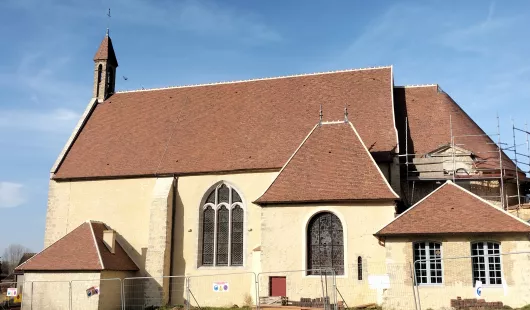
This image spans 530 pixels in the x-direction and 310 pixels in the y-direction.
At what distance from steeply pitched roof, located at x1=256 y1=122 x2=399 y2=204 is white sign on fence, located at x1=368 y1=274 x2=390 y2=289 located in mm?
3123

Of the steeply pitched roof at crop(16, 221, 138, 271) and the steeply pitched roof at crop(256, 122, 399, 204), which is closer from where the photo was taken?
the steeply pitched roof at crop(256, 122, 399, 204)

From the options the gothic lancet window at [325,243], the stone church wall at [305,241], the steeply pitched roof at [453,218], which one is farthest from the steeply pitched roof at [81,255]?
the steeply pitched roof at [453,218]

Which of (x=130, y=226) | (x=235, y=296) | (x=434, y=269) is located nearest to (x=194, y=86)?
(x=130, y=226)

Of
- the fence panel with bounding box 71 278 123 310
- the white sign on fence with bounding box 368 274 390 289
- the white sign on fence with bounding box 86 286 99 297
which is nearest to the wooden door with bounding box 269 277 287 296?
the white sign on fence with bounding box 368 274 390 289

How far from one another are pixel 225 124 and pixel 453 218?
12.4 meters

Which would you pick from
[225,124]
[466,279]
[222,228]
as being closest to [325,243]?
[466,279]

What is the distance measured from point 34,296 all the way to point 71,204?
5164 millimetres

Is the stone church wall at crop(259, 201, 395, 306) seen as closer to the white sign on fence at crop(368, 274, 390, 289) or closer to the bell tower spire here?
the white sign on fence at crop(368, 274, 390, 289)

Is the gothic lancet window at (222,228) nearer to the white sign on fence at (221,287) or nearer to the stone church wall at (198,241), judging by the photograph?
the stone church wall at (198,241)

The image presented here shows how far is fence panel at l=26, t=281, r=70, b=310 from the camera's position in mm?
24219

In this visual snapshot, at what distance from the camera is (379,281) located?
1981cm

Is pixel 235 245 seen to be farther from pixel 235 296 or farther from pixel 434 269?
pixel 434 269

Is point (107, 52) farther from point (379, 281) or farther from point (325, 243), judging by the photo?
point (379, 281)

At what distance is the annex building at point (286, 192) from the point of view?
20172 mm
